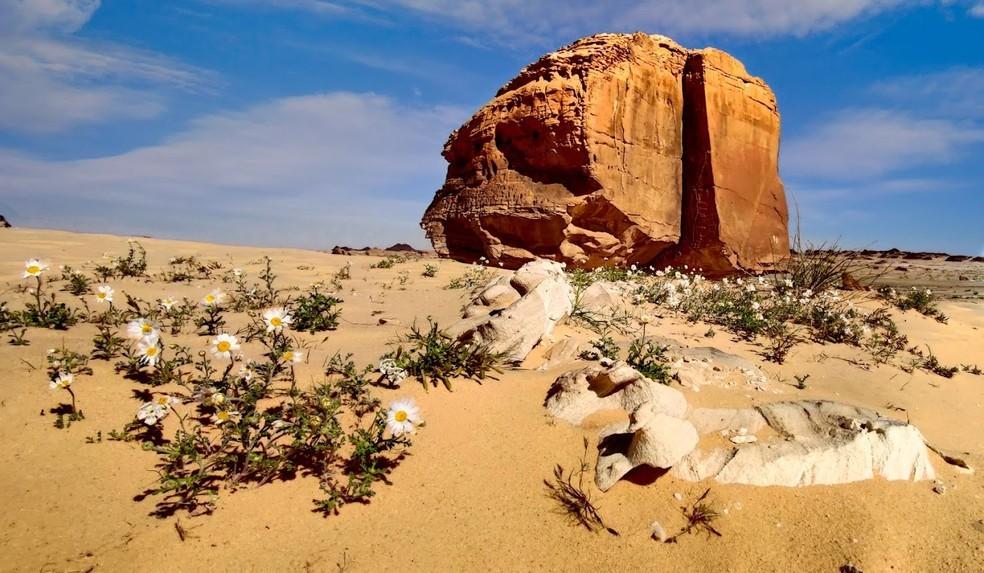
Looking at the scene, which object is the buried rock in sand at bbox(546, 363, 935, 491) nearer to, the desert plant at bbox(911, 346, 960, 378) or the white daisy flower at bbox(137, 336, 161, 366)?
the desert plant at bbox(911, 346, 960, 378)

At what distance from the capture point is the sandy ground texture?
1.84 metres

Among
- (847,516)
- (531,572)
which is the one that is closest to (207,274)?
(531,572)

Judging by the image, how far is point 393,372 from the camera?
9.82ft

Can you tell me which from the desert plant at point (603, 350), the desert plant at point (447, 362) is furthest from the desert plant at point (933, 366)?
the desert plant at point (447, 362)

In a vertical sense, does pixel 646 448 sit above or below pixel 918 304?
below

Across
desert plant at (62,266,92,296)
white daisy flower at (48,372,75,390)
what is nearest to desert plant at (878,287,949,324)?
white daisy flower at (48,372,75,390)

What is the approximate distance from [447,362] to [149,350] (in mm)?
1754

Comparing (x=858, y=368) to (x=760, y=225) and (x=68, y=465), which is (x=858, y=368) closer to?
(x=68, y=465)

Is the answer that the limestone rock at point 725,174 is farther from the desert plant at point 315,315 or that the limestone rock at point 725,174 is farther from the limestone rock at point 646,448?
the limestone rock at point 646,448

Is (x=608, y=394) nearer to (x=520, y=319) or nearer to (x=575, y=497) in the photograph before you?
(x=575, y=497)

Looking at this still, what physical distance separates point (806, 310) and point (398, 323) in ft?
14.3

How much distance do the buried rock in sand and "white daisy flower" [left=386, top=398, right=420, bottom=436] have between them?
93 centimetres

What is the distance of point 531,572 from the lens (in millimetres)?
1848

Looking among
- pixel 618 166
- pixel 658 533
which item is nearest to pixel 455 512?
pixel 658 533
